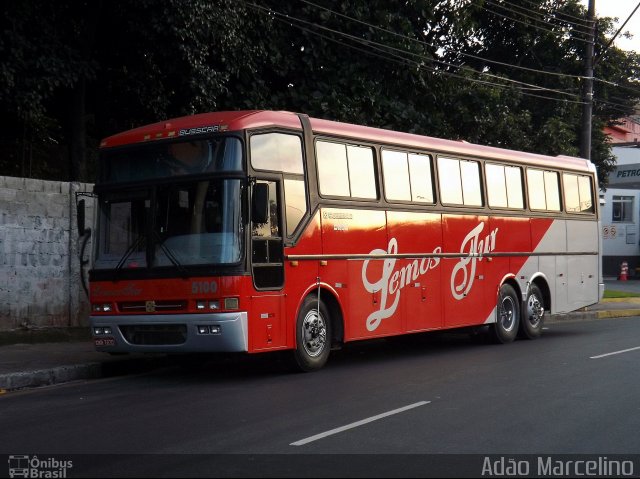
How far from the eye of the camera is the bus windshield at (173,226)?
1132 cm

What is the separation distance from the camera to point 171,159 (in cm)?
1188

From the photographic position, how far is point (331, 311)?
13102 millimetres

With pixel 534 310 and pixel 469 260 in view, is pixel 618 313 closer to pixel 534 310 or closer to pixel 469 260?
pixel 534 310

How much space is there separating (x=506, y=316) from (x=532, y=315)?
0.88 metres

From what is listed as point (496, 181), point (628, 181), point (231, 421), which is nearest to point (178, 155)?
point (231, 421)

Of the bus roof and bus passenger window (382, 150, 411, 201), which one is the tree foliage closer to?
the bus roof

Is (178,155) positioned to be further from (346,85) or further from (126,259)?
(346,85)

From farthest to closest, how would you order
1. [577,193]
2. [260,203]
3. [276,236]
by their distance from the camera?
[577,193] < [276,236] < [260,203]

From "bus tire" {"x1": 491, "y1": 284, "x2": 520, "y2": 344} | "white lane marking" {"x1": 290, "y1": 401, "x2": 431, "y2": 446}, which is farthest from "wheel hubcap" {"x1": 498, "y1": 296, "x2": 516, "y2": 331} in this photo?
"white lane marking" {"x1": 290, "y1": 401, "x2": 431, "y2": 446}

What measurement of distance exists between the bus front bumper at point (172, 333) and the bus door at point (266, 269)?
0.89 ft

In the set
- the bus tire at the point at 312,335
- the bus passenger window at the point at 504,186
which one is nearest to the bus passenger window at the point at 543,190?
the bus passenger window at the point at 504,186

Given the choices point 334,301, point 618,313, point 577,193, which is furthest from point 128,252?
point 618,313

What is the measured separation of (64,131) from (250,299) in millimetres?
9592

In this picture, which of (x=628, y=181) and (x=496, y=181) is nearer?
(x=496, y=181)
